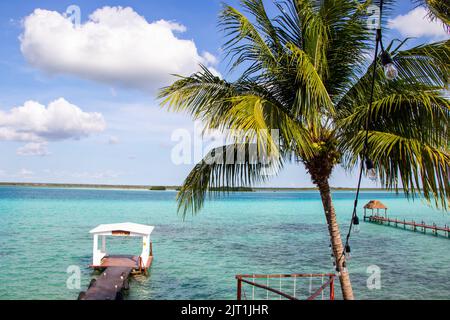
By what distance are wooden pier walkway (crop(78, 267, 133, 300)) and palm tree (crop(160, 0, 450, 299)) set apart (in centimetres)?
840

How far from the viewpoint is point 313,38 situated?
704 centimetres

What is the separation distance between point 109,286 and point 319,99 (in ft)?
40.0

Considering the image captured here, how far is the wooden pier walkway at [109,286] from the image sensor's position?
1398cm

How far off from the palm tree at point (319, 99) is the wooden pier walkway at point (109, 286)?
8.40 meters

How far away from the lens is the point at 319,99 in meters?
6.84

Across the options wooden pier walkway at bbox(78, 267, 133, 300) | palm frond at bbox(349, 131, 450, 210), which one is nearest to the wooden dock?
wooden pier walkway at bbox(78, 267, 133, 300)

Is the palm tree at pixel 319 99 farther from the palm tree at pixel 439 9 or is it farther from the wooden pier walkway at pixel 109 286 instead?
the wooden pier walkway at pixel 109 286

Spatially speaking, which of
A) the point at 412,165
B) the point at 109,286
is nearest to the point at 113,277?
→ the point at 109,286

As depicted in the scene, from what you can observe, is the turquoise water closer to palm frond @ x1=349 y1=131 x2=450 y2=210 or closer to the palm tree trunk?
the palm tree trunk

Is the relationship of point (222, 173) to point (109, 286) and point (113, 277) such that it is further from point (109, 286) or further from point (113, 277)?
point (113, 277)

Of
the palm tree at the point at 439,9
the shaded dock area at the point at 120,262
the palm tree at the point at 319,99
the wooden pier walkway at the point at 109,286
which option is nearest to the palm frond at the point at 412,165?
the palm tree at the point at 319,99
